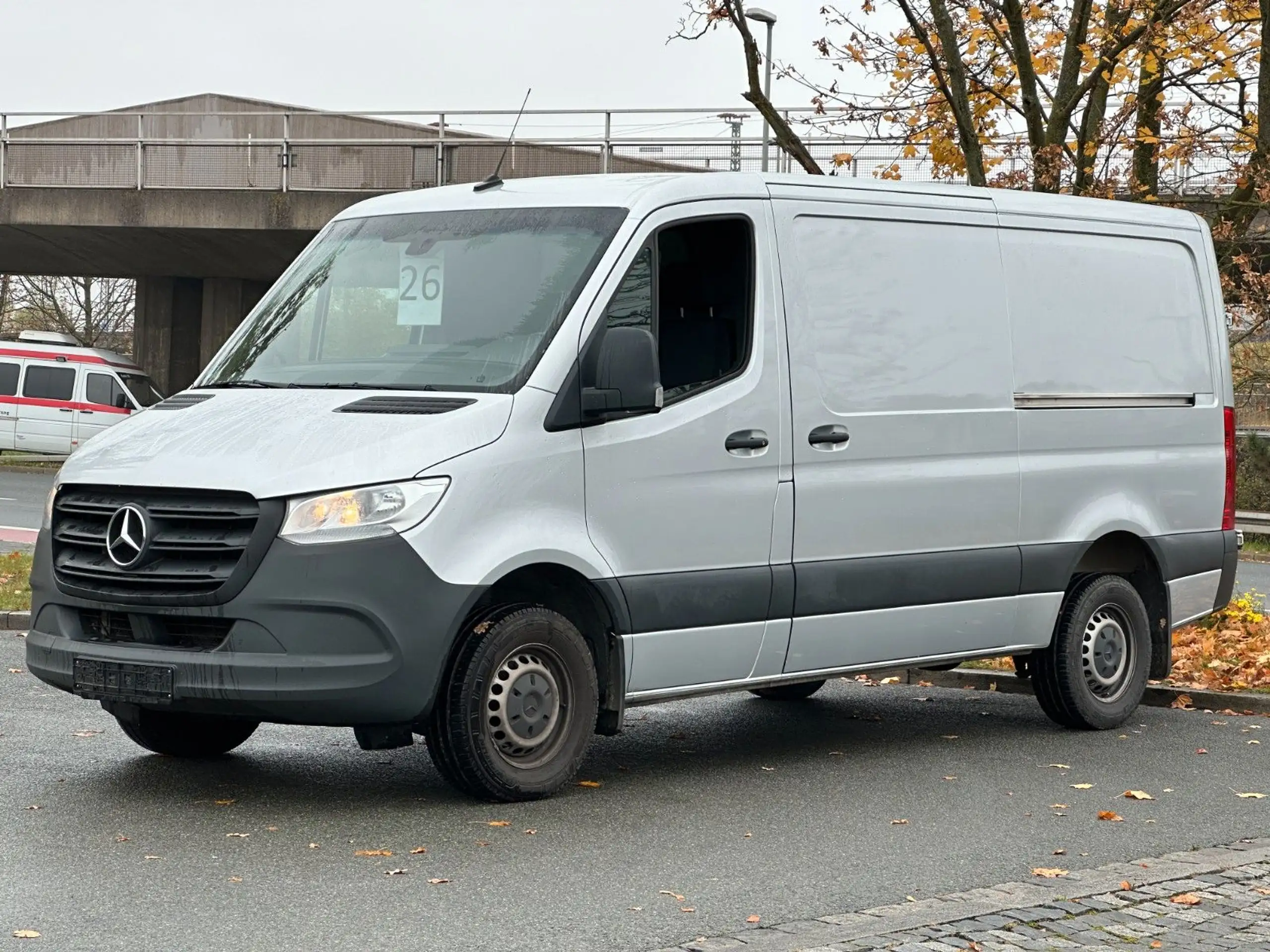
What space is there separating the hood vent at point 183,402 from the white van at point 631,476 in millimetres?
26

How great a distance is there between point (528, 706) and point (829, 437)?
1.78 meters

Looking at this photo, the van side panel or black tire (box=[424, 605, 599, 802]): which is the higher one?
the van side panel

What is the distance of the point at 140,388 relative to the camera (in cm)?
3781

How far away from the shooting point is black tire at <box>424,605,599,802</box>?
6652 millimetres

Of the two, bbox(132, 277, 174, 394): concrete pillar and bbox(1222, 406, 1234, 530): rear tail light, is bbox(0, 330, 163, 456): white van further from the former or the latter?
bbox(1222, 406, 1234, 530): rear tail light

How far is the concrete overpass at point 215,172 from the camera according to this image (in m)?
31.5

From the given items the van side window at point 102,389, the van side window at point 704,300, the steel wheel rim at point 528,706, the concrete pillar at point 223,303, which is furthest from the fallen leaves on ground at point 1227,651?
the concrete pillar at point 223,303

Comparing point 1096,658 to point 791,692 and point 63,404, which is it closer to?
point 791,692

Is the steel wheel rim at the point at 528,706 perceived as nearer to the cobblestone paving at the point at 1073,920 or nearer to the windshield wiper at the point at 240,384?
the windshield wiper at the point at 240,384

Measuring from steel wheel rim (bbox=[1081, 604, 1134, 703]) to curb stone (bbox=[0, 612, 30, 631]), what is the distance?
6.51 metres

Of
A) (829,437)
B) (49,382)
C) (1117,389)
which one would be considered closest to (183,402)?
(829,437)

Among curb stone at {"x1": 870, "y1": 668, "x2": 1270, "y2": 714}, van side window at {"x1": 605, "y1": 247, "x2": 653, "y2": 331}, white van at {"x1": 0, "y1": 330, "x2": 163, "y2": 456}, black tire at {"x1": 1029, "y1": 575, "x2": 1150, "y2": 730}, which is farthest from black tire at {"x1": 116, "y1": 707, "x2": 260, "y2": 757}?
white van at {"x1": 0, "y1": 330, "x2": 163, "y2": 456}

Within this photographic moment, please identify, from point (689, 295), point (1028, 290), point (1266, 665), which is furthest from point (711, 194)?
point (1266, 665)

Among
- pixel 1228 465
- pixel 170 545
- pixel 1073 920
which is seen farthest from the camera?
pixel 1228 465
